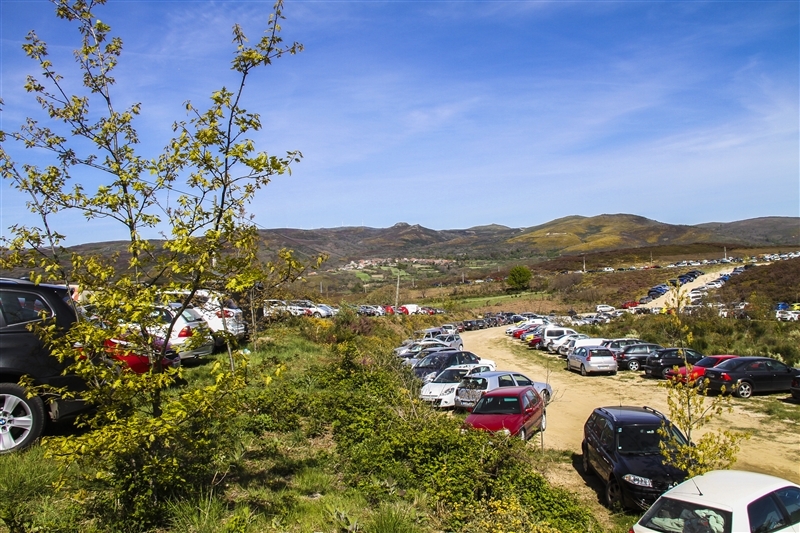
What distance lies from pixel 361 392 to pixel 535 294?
77978mm

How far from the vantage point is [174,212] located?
491 cm

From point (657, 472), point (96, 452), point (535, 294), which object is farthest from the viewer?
point (535, 294)

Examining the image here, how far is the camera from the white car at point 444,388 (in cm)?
1725

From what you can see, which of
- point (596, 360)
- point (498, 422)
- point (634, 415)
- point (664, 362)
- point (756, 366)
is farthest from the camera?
point (596, 360)

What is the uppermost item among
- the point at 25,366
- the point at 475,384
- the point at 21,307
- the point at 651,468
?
the point at 21,307

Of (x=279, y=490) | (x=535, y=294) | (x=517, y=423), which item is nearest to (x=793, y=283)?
(x=535, y=294)

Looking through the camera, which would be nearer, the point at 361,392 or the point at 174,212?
the point at 174,212

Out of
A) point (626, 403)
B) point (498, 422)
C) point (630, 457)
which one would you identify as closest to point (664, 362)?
point (626, 403)

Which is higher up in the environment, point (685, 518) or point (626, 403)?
point (685, 518)

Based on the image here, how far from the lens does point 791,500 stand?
243 inches

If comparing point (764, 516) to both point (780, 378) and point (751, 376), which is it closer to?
point (751, 376)

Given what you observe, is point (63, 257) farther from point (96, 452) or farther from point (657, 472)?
point (657, 472)

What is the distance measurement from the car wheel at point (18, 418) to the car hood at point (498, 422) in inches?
354

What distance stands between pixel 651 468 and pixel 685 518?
3.59 meters
